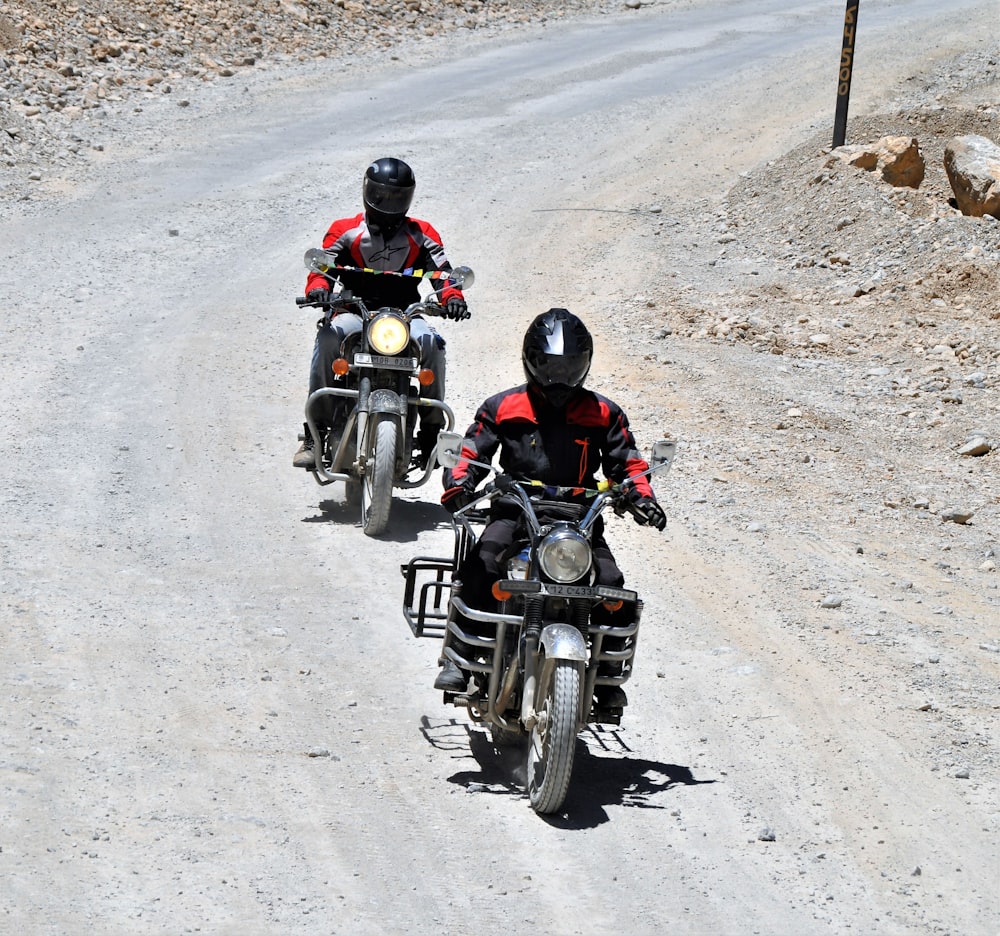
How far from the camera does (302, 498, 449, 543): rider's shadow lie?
10.2 m

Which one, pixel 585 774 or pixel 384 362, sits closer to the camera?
pixel 585 774

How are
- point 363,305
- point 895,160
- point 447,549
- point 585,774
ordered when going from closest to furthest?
point 585,774 < point 447,549 < point 363,305 < point 895,160

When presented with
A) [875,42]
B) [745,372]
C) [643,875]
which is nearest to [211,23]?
[875,42]

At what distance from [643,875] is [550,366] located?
7.11 feet

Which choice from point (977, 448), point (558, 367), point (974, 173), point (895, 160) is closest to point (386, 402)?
point (558, 367)

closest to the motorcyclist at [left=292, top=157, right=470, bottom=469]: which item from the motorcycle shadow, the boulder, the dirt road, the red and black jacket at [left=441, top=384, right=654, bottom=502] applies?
the motorcycle shadow

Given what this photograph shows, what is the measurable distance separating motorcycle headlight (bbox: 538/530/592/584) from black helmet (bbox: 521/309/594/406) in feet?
2.59

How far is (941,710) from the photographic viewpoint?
26.0 feet

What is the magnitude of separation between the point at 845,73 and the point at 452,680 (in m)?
15.1

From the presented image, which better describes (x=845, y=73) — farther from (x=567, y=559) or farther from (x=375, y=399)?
(x=567, y=559)

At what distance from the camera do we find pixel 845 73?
65.5 ft

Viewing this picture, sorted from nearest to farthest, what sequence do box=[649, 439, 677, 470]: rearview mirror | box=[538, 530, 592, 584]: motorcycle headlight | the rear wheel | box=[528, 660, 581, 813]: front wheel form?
1. box=[528, 660, 581, 813]: front wheel
2. box=[538, 530, 592, 584]: motorcycle headlight
3. box=[649, 439, 677, 470]: rearview mirror
4. the rear wheel

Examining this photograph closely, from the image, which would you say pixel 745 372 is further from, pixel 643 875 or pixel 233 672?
pixel 643 875

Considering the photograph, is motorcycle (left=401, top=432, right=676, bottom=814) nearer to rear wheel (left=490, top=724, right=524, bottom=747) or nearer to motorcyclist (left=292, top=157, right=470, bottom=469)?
rear wheel (left=490, top=724, right=524, bottom=747)
